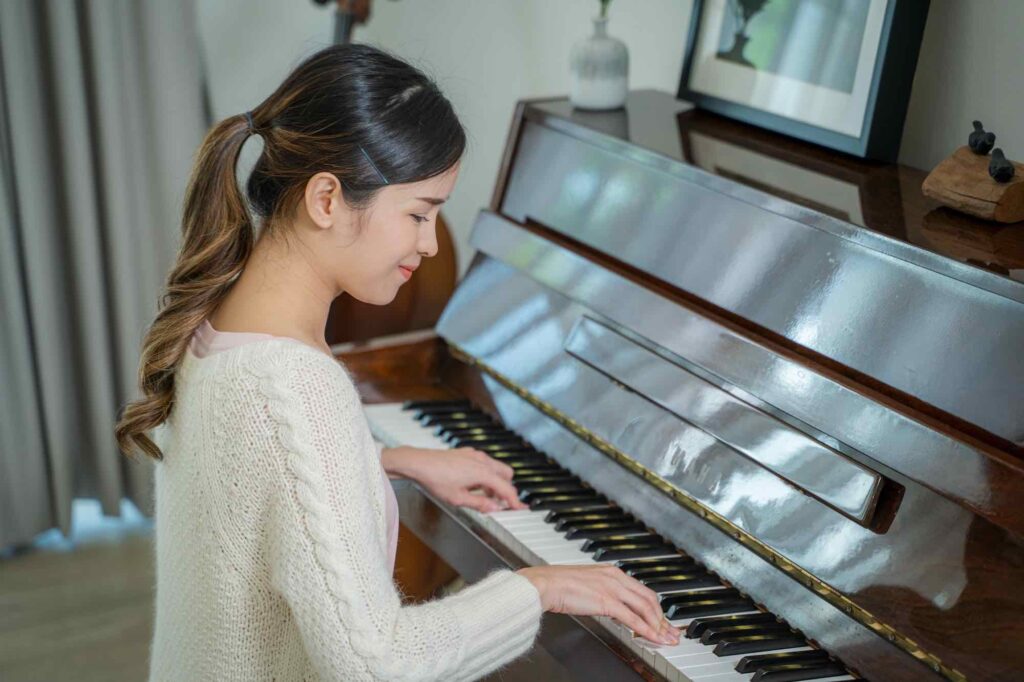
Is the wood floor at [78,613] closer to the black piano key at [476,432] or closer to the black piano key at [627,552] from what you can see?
the black piano key at [476,432]

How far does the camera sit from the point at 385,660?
1151 mm

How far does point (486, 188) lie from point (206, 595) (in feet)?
6.22

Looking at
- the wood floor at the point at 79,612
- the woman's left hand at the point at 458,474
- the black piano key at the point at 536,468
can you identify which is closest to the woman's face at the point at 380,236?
the woman's left hand at the point at 458,474

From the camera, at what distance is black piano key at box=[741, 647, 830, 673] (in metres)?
1.29

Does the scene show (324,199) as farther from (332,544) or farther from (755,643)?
(755,643)

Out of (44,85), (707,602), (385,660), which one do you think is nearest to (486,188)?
(44,85)

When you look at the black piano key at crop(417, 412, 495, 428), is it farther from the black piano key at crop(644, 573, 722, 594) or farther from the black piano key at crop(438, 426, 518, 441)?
the black piano key at crop(644, 573, 722, 594)

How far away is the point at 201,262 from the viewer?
1314mm

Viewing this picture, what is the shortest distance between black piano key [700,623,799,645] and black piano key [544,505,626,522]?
0.32 meters

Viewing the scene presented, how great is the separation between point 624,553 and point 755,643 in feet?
0.83

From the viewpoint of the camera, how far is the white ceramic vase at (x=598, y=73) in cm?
200

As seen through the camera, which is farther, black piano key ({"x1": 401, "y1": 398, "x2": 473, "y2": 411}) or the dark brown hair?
black piano key ({"x1": 401, "y1": 398, "x2": 473, "y2": 411})

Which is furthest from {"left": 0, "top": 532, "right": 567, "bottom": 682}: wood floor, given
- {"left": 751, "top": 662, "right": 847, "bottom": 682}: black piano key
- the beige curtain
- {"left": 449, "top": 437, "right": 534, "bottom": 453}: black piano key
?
{"left": 751, "top": 662, "right": 847, "bottom": 682}: black piano key

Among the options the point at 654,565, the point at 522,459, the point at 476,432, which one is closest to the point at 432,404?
the point at 476,432
